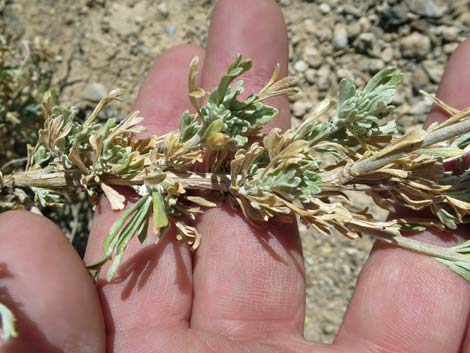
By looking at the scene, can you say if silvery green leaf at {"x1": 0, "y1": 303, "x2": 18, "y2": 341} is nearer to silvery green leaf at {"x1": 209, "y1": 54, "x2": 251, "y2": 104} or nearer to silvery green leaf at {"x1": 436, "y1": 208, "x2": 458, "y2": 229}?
silvery green leaf at {"x1": 209, "y1": 54, "x2": 251, "y2": 104}

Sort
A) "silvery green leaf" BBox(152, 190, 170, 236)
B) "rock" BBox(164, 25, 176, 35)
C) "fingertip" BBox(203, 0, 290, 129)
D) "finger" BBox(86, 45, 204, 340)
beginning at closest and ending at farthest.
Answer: "silvery green leaf" BBox(152, 190, 170, 236) < "finger" BBox(86, 45, 204, 340) < "fingertip" BBox(203, 0, 290, 129) < "rock" BBox(164, 25, 176, 35)

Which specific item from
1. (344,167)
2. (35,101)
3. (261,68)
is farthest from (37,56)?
(344,167)

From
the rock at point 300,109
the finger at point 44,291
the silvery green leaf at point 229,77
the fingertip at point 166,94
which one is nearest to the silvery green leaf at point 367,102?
the silvery green leaf at point 229,77

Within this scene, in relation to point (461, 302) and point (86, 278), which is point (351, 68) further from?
point (86, 278)

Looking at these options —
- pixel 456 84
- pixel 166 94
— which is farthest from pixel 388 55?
pixel 166 94

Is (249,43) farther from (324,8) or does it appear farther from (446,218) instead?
(324,8)

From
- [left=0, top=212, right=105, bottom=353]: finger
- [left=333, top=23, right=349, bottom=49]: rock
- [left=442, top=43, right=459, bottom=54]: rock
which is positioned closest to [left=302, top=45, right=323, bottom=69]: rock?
[left=333, top=23, right=349, bottom=49]: rock
